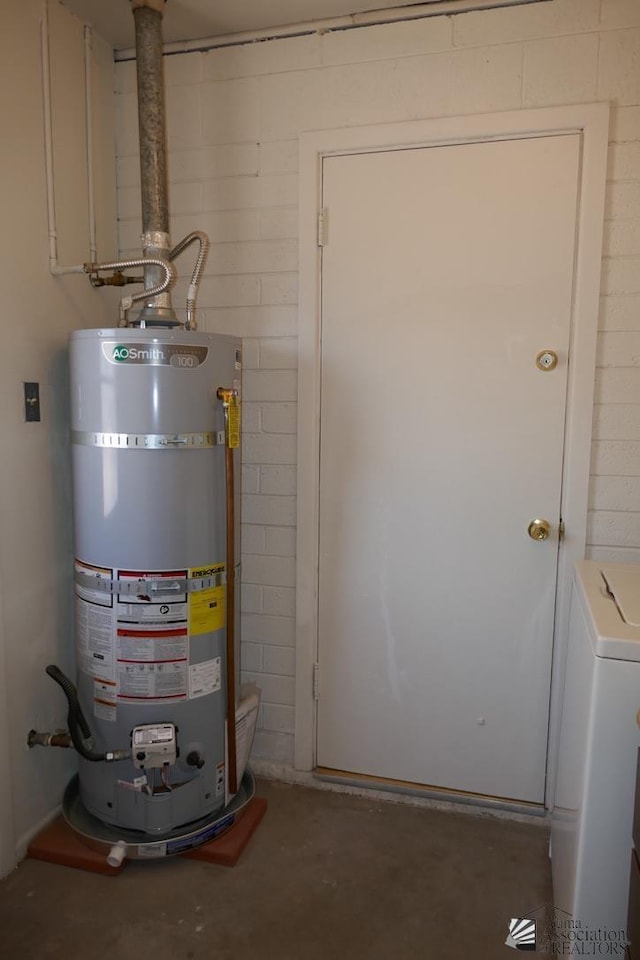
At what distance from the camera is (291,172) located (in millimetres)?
2156

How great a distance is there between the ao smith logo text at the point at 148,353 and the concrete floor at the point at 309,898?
152cm

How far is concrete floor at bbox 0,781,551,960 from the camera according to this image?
166cm

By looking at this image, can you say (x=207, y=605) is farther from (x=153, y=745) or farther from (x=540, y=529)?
(x=540, y=529)

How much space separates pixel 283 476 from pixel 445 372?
2.20 feet

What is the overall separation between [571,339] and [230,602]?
4.37 feet

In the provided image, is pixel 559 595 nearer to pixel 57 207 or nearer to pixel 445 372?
pixel 445 372

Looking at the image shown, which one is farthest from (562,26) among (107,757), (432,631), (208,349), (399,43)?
(107,757)

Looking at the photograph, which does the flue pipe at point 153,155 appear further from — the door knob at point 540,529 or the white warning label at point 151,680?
the door knob at point 540,529

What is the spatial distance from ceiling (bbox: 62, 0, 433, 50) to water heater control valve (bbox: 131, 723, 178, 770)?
7.23ft

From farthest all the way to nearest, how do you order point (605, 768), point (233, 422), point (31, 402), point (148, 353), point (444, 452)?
point (444, 452) → point (31, 402) → point (233, 422) → point (148, 353) → point (605, 768)

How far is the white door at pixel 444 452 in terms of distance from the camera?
1993 mm

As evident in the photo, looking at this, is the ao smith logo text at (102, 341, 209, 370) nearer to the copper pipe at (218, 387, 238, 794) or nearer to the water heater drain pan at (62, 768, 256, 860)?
the copper pipe at (218, 387, 238, 794)

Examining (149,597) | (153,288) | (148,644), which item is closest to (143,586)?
(149,597)

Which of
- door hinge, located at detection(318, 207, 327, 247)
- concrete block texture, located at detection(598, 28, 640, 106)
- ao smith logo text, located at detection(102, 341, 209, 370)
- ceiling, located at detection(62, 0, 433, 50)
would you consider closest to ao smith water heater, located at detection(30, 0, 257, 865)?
ao smith logo text, located at detection(102, 341, 209, 370)
